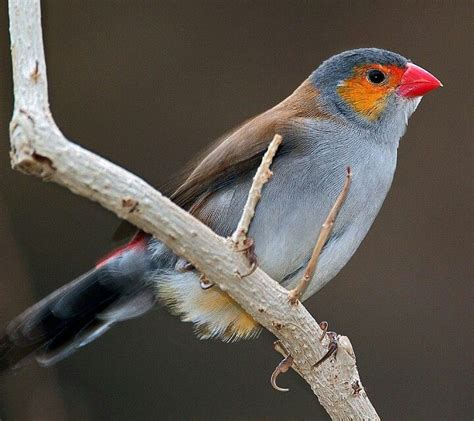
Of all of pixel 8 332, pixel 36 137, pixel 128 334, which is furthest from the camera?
pixel 128 334

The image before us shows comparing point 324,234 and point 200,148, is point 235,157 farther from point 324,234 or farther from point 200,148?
point 200,148

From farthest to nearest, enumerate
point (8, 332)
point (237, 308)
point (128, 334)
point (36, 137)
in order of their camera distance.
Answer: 1. point (128, 334)
2. point (237, 308)
3. point (8, 332)
4. point (36, 137)

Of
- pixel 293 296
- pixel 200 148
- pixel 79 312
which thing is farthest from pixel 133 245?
pixel 200 148

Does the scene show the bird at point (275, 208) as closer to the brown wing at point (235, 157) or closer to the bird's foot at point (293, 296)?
the brown wing at point (235, 157)

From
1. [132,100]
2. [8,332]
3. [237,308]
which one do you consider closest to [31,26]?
[8,332]

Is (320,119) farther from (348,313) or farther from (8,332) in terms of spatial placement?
(348,313)

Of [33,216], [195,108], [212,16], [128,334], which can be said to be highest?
[212,16]

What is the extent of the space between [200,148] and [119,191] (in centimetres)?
223

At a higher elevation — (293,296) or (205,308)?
(293,296)

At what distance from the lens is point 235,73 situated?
13.9ft

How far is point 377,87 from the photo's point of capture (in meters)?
3.00

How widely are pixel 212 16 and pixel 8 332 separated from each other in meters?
2.04

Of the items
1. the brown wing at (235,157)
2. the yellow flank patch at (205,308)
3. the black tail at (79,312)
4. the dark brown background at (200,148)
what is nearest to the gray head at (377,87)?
the brown wing at (235,157)

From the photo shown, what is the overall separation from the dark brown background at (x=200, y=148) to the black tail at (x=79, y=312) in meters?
1.20
